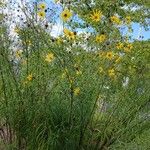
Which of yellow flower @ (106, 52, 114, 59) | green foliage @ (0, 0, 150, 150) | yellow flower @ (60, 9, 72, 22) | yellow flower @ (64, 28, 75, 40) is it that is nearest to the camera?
yellow flower @ (60, 9, 72, 22)

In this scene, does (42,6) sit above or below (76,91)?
above

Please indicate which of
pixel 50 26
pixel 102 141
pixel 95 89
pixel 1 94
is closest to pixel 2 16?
pixel 50 26

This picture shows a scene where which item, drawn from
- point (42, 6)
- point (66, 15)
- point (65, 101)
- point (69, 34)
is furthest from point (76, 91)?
point (42, 6)

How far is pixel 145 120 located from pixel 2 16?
2.81 m

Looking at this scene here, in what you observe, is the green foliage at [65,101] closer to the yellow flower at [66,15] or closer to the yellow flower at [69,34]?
the yellow flower at [69,34]

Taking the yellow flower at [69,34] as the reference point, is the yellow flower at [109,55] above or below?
below

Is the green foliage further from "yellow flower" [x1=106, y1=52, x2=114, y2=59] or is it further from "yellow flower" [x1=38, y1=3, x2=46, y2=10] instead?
"yellow flower" [x1=38, y1=3, x2=46, y2=10]

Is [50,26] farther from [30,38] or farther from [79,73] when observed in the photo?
[79,73]

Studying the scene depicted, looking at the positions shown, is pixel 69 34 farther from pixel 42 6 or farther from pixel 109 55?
pixel 109 55

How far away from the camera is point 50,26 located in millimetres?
8617

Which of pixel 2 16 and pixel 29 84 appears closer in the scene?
pixel 29 84

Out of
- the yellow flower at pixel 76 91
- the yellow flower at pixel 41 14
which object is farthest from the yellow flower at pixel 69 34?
the yellow flower at pixel 76 91

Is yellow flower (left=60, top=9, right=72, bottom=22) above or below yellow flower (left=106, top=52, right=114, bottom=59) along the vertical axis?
above

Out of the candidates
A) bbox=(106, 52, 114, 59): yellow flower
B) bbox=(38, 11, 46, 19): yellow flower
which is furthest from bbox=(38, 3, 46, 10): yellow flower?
bbox=(106, 52, 114, 59): yellow flower
